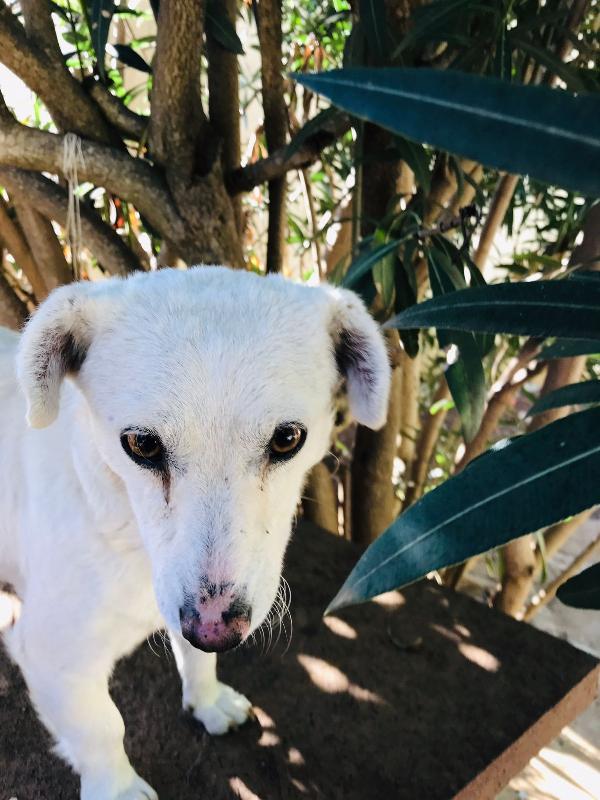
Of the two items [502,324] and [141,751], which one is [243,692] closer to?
[141,751]

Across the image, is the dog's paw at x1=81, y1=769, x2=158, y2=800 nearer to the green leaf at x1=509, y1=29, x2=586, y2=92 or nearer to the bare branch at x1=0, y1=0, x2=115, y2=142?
the bare branch at x1=0, y1=0, x2=115, y2=142

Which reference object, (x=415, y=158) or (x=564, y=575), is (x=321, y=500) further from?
(x=415, y=158)

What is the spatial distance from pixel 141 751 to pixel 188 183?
1.20 metres

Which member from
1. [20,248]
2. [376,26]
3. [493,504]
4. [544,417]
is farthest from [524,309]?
[20,248]

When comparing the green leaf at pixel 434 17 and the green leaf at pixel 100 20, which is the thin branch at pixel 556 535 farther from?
the green leaf at pixel 100 20

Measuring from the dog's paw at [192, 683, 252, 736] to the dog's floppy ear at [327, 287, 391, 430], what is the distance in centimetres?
74

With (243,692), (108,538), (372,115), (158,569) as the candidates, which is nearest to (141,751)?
(243,692)

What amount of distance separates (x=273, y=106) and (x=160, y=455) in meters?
1.20

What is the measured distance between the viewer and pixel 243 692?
144cm

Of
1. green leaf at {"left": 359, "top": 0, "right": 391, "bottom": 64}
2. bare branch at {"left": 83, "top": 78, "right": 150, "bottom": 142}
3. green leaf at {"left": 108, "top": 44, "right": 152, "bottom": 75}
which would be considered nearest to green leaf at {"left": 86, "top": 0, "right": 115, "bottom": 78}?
bare branch at {"left": 83, "top": 78, "right": 150, "bottom": 142}

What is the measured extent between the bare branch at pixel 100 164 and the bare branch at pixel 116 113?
0.32 ft

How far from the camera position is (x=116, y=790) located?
115 cm

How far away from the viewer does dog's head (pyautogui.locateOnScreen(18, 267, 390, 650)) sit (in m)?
0.77

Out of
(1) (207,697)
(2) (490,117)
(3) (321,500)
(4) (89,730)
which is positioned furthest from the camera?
(3) (321,500)
